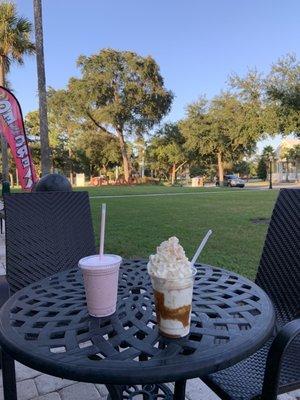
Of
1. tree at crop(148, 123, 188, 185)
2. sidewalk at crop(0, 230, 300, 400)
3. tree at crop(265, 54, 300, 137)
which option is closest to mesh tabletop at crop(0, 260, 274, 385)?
sidewalk at crop(0, 230, 300, 400)

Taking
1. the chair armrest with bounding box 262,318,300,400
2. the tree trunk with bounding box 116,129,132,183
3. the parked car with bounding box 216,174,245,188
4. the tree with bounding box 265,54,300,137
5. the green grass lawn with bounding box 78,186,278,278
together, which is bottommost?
the green grass lawn with bounding box 78,186,278,278

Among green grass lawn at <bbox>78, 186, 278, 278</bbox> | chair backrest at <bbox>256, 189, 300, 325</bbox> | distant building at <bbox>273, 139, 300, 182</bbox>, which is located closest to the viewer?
chair backrest at <bbox>256, 189, 300, 325</bbox>

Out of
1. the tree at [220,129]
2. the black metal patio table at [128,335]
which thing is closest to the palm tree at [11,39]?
the black metal patio table at [128,335]

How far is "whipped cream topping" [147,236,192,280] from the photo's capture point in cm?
94

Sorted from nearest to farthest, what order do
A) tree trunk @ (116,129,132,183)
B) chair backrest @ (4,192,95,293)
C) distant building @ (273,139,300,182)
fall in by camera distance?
chair backrest @ (4,192,95,293), tree trunk @ (116,129,132,183), distant building @ (273,139,300,182)

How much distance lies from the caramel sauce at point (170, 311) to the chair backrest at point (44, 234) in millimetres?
1266

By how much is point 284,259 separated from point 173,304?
3.60 feet

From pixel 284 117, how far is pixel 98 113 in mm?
15714

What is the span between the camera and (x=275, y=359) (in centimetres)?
100

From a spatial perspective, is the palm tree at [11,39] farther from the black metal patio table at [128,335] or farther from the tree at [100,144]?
the tree at [100,144]

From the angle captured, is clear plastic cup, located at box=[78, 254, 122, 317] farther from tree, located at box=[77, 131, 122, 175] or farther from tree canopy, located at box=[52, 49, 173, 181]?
tree, located at box=[77, 131, 122, 175]

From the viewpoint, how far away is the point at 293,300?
5.82 ft

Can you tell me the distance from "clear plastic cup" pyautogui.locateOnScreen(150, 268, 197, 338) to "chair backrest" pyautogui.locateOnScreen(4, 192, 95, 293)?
4.14 ft

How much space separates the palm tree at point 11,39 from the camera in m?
14.8
